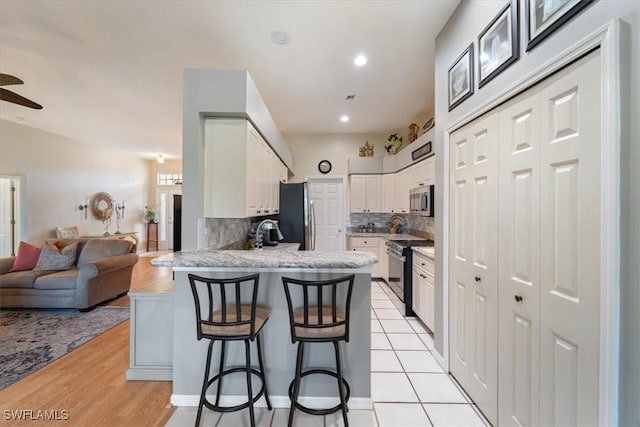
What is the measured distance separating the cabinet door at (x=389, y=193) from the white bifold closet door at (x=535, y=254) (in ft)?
11.1

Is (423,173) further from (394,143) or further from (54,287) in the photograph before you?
(54,287)

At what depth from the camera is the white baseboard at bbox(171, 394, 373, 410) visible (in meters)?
1.97

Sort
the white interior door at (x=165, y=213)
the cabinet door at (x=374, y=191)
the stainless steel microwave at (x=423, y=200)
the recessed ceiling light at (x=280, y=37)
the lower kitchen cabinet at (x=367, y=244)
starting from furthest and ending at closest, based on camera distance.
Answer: the white interior door at (x=165, y=213)
the cabinet door at (x=374, y=191)
the lower kitchen cabinet at (x=367, y=244)
the stainless steel microwave at (x=423, y=200)
the recessed ceiling light at (x=280, y=37)

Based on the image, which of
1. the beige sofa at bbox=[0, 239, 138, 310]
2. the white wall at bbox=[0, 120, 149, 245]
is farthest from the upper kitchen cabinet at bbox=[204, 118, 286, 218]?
the white wall at bbox=[0, 120, 149, 245]

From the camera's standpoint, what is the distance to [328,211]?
6055mm

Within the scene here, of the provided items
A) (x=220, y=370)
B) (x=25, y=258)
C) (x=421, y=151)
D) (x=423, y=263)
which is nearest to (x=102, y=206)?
(x=25, y=258)

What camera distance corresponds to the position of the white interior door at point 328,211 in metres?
6.04

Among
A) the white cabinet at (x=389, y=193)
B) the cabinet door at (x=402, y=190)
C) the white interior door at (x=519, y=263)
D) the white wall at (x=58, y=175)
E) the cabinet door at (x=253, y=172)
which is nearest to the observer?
the white interior door at (x=519, y=263)

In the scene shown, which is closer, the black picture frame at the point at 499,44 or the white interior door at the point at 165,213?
the black picture frame at the point at 499,44

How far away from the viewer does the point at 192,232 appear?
7.38ft

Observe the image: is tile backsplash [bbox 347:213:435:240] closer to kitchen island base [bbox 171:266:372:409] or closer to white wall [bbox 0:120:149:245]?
kitchen island base [bbox 171:266:372:409]

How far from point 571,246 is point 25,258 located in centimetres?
606

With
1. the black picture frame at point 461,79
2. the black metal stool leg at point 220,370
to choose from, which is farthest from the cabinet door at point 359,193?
the black metal stool leg at point 220,370

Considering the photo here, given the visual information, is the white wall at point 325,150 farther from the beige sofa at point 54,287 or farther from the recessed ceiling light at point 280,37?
the beige sofa at point 54,287
